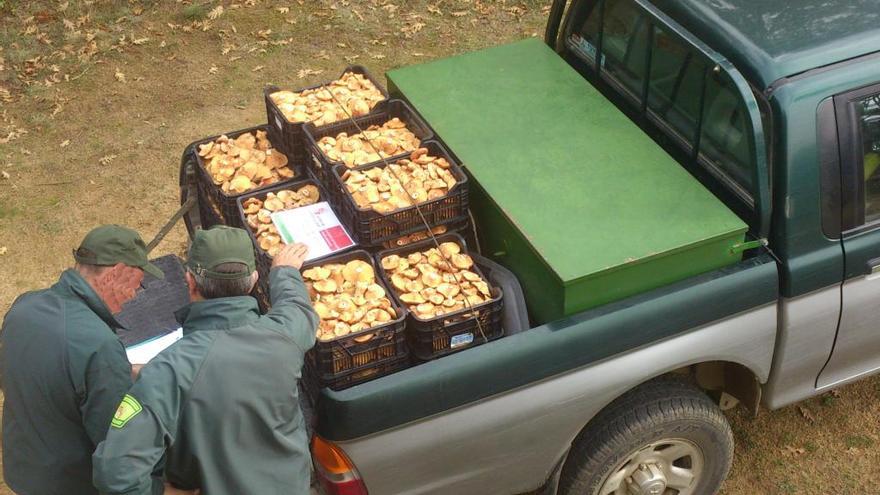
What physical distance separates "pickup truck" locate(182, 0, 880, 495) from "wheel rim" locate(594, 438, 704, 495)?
0.01 meters

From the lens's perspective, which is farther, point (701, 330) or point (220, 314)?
point (701, 330)

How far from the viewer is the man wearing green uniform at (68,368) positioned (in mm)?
3584

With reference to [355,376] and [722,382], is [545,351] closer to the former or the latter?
[355,376]

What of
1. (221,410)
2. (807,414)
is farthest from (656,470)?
(221,410)

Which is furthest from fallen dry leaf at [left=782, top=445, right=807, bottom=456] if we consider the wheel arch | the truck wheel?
the truck wheel

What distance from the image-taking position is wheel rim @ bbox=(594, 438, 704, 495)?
4422 millimetres

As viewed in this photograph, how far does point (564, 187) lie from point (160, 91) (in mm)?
5287

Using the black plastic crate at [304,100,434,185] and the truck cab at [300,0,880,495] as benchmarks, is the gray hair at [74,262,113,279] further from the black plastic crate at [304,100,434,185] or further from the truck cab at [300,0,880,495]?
the black plastic crate at [304,100,434,185]

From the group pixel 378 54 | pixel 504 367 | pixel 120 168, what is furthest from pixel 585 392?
pixel 378 54

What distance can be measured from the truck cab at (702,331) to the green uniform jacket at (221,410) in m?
0.25

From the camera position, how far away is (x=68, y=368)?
3572mm

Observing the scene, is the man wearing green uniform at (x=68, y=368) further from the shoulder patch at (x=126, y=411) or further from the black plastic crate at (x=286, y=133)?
the black plastic crate at (x=286, y=133)

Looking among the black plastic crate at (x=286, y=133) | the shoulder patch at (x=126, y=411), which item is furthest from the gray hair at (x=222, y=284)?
the black plastic crate at (x=286, y=133)

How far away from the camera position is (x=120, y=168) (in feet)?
24.9
